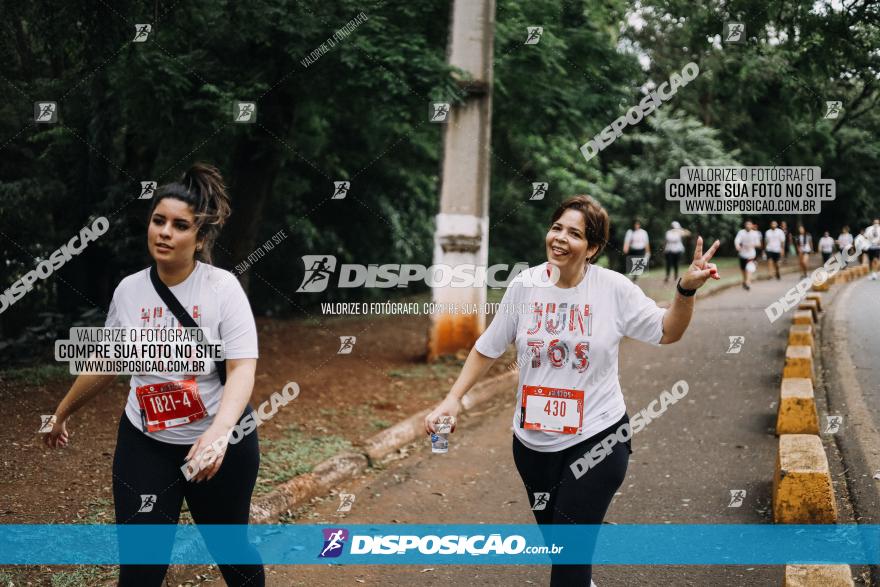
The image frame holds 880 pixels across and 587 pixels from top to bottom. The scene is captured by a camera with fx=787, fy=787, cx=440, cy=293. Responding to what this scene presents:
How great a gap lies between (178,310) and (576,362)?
164cm

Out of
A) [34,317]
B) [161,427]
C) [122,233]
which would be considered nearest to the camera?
→ [161,427]

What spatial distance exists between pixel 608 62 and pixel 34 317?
10286 millimetres

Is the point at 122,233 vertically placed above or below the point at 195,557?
above

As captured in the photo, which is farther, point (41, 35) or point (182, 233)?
point (41, 35)

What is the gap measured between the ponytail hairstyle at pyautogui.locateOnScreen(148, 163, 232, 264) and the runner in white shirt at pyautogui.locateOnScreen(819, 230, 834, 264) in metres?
11.9

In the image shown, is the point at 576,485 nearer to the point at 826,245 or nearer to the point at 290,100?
the point at 290,100

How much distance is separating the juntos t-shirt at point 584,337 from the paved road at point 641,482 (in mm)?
1610

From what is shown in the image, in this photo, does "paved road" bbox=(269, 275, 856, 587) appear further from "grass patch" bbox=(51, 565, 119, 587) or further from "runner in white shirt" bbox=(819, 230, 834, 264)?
"runner in white shirt" bbox=(819, 230, 834, 264)

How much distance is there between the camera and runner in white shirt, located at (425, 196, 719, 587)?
323 cm

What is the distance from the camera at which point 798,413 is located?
6605 millimetres

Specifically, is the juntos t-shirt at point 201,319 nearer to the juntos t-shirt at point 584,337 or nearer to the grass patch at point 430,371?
the juntos t-shirt at point 584,337

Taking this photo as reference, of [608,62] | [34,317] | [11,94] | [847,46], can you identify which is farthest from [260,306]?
[847,46]

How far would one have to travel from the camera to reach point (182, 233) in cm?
305

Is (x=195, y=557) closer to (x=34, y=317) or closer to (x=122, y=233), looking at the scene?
(x=122, y=233)
